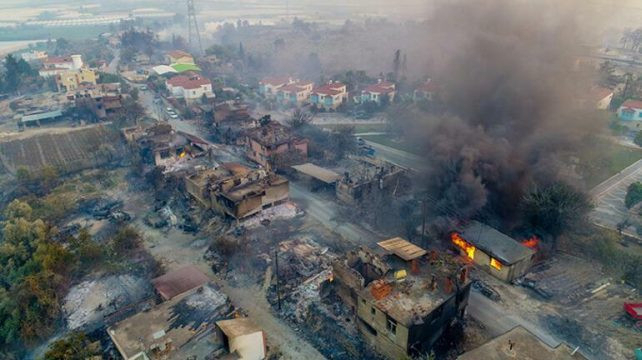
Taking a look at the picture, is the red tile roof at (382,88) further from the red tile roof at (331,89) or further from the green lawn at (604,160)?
the green lawn at (604,160)

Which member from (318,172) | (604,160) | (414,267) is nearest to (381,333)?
(414,267)

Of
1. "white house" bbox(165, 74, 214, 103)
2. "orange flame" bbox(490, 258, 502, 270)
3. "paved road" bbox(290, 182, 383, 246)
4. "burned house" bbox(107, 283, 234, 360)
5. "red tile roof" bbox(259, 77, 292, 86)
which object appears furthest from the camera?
"red tile roof" bbox(259, 77, 292, 86)

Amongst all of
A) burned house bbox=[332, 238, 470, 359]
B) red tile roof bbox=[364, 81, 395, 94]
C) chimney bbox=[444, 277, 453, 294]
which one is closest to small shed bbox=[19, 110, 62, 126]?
red tile roof bbox=[364, 81, 395, 94]

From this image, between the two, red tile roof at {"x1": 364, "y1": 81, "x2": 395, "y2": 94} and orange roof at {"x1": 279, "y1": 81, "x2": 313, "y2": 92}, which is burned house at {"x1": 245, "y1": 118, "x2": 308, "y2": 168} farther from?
red tile roof at {"x1": 364, "y1": 81, "x2": 395, "y2": 94}

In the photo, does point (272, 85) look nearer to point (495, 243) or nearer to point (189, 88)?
point (189, 88)

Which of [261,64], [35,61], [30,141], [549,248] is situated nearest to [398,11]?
[261,64]

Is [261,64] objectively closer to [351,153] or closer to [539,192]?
[351,153]

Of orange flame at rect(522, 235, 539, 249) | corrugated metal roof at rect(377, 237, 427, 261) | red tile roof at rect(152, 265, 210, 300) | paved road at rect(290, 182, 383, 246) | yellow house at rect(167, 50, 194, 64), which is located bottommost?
paved road at rect(290, 182, 383, 246)
